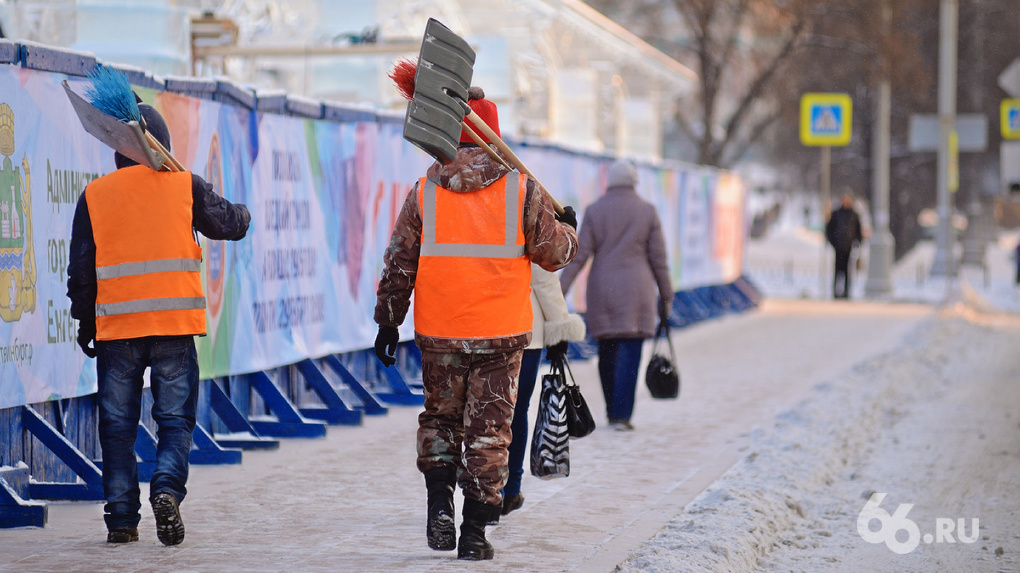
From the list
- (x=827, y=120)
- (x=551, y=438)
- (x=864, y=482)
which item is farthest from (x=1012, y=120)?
(x=551, y=438)

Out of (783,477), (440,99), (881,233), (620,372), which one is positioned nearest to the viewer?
(440,99)

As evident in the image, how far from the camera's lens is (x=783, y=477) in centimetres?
798

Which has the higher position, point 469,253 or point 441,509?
point 469,253

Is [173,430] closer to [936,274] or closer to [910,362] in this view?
[910,362]

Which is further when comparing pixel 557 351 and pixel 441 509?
pixel 557 351

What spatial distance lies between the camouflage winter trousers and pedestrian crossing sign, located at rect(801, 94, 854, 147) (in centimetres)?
1989

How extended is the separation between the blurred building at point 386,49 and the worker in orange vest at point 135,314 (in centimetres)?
124

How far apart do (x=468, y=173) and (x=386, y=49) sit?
45.6 ft

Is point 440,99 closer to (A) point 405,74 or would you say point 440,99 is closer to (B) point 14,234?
(A) point 405,74

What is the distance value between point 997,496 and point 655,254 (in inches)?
114

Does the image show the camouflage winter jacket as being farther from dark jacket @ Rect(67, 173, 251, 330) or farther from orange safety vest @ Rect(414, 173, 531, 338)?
dark jacket @ Rect(67, 173, 251, 330)

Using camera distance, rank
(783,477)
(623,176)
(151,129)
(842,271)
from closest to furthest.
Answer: (151,129), (783,477), (623,176), (842,271)

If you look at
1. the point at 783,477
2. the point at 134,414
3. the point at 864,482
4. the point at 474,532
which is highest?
the point at 134,414

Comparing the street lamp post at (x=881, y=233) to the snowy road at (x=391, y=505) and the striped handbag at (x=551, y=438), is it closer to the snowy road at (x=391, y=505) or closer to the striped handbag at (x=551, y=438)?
the snowy road at (x=391, y=505)
